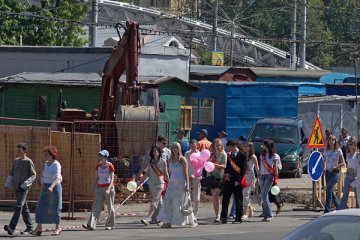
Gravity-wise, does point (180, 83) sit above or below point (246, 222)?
above

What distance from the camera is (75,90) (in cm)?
3397

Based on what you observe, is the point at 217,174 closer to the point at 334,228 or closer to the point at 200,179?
the point at 200,179

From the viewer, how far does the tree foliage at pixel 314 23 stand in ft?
323

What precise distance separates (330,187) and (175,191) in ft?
Answer: 15.6

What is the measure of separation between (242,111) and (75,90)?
7660 mm

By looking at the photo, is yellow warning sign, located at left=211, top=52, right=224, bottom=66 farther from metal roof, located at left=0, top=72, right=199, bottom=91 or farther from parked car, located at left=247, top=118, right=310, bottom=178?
parked car, located at left=247, top=118, right=310, bottom=178

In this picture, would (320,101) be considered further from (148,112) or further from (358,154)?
(358,154)

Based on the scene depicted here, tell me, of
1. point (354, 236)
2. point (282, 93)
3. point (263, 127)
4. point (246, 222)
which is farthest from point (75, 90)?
point (354, 236)

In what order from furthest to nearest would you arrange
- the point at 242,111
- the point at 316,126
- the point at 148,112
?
the point at 242,111, the point at 148,112, the point at 316,126

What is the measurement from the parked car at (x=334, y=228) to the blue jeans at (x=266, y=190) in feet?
40.0

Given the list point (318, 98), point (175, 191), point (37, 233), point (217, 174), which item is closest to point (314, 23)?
point (318, 98)

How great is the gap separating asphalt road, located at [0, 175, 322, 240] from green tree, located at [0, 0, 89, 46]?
31769mm

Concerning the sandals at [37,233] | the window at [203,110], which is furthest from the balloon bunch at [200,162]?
the window at [203,110]

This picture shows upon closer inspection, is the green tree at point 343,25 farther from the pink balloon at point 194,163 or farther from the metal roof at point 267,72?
the pink balloon at point 194,163
